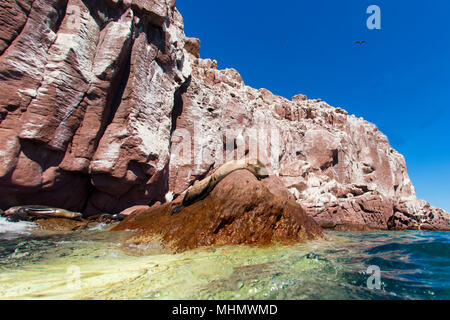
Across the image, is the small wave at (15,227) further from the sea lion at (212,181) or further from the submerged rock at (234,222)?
the sea lion at (212,181)

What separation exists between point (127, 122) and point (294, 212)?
1084cm

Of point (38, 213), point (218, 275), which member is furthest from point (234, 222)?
point (38, 213)

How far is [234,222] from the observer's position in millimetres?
5133

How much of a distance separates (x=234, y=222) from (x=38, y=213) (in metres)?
9.17

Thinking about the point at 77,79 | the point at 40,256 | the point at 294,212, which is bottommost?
the point at 40,256

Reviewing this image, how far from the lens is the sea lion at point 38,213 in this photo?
8617mm

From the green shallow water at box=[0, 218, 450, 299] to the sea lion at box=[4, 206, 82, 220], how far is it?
554 centimetres

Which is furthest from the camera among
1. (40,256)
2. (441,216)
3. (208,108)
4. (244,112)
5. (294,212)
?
(244,112)

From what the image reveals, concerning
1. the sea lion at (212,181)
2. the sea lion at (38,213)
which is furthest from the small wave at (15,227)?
the sea lion at (212,181)

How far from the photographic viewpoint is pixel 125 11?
13.3 meters

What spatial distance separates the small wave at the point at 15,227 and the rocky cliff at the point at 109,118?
4.59ft

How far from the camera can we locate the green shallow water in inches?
94.0
